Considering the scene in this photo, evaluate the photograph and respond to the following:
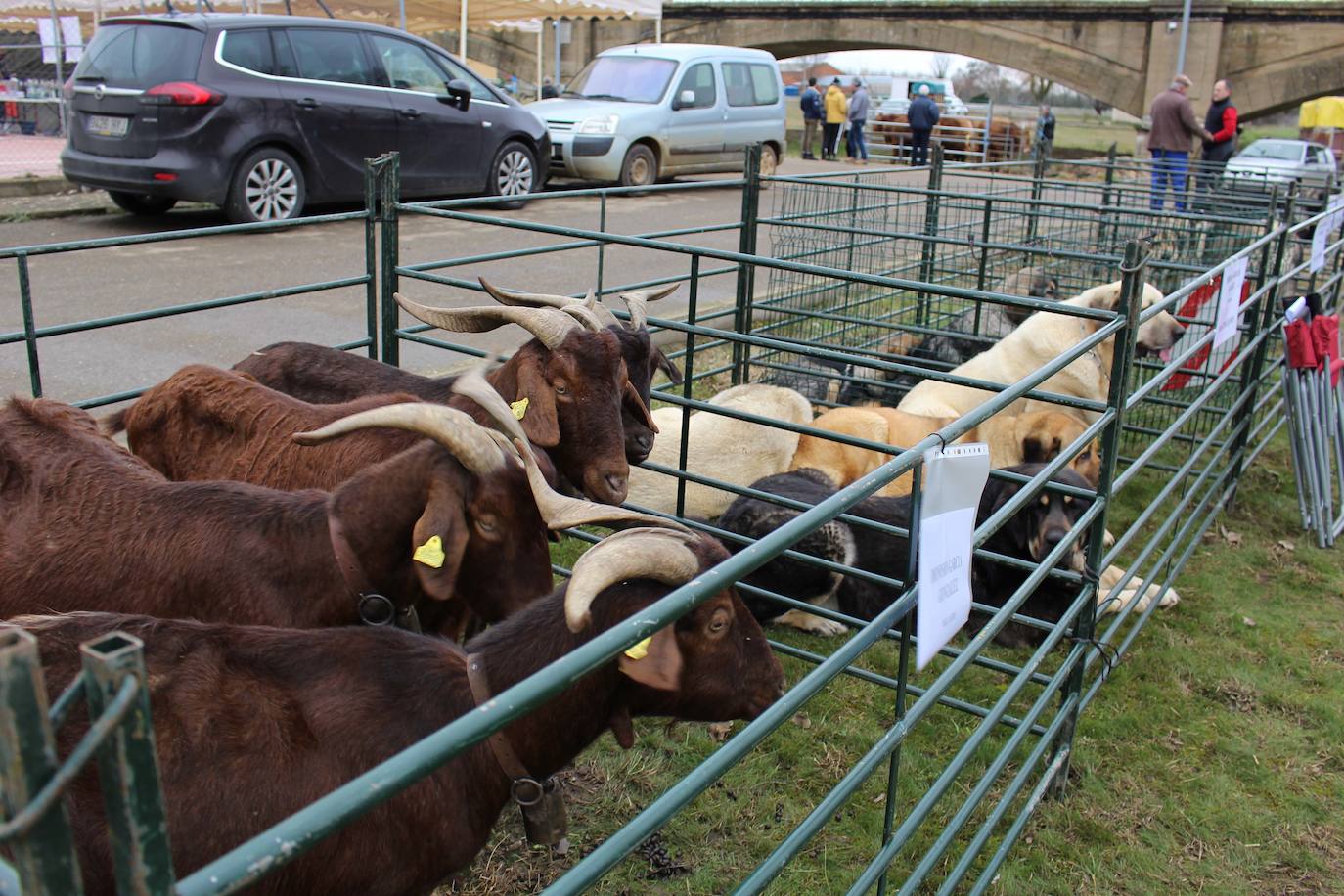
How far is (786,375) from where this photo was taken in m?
8.36

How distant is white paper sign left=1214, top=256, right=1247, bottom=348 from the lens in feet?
16.4

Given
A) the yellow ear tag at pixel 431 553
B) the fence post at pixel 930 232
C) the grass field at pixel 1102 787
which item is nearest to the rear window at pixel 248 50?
the fence post at pixel 930 232

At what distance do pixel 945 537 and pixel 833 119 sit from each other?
88.8 ft

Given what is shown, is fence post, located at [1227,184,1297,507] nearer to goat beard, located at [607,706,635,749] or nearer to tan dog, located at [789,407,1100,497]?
tan dog, located at [789,407,1100,497]

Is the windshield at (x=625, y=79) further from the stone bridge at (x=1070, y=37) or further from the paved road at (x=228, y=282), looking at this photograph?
the stone bridge at (x=1070, y=37)

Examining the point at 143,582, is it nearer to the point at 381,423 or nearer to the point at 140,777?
the point at 381,423

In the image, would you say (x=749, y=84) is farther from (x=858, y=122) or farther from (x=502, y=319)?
(x=502, y=319)

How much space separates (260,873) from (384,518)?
2.38 meters

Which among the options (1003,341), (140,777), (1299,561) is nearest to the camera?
(140,777)

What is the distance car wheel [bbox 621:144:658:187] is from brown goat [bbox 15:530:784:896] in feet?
44.4

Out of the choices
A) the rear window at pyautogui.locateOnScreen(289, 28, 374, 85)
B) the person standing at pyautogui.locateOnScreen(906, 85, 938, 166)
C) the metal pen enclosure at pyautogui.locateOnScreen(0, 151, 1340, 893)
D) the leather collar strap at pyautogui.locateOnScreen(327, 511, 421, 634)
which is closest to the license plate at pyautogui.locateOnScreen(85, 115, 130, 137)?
the rear window at pyautogui.locateOnScreen(289, 28, 374, 85)

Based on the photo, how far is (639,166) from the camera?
1619cm

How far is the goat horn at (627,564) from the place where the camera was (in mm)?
2197

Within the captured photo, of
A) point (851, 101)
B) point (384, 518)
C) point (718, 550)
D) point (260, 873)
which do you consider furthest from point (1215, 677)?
point (851, 101)
